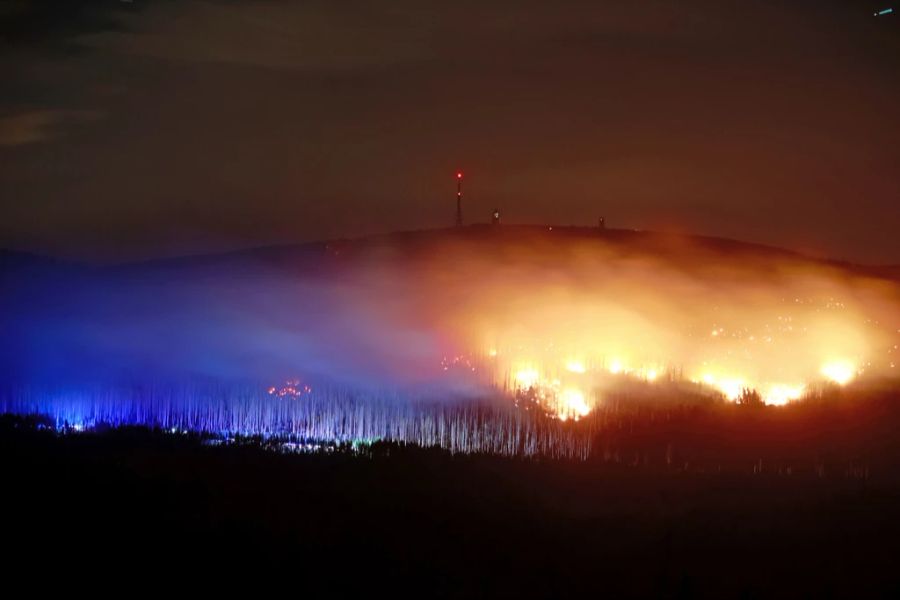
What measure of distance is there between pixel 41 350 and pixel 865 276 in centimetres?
3347

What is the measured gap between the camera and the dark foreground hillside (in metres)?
9.18

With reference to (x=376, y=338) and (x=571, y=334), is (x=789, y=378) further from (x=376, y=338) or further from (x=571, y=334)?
(x=376, y=338)

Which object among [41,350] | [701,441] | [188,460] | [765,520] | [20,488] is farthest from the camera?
[41,350]

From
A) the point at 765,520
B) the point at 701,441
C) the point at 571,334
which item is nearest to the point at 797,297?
the point at 571,334

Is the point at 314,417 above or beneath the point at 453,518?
above

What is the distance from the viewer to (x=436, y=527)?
1084 cm

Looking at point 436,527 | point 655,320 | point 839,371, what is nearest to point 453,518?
point 436,527

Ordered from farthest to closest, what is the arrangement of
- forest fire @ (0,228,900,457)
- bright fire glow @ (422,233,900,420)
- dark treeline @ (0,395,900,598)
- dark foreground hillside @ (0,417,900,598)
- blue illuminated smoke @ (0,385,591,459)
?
bright fire glow @ (422,233,900,420) → forest fire @ (0,228,900,457) → blue illuminated smoke @ (0,385,591,459) → dark treeline @ (0,395,900,598) → dark foreground hillside @ (0,417,900,598)

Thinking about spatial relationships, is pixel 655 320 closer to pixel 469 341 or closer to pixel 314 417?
pixel 469 341

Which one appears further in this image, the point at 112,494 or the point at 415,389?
the point at 415,389

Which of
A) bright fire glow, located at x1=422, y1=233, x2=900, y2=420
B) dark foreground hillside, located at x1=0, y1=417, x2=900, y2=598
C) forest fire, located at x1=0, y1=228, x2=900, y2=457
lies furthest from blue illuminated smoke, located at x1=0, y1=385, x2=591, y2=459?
dark foreground hillside, located at x1=0, y1=417, x2=900, y2=598

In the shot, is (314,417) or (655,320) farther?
(655,320)

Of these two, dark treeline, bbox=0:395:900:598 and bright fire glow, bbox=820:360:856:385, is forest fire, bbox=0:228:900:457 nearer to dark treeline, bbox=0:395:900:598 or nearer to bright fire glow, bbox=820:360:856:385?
bright fire glow, bbox=820:360:856:385

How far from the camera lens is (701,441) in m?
17.8
